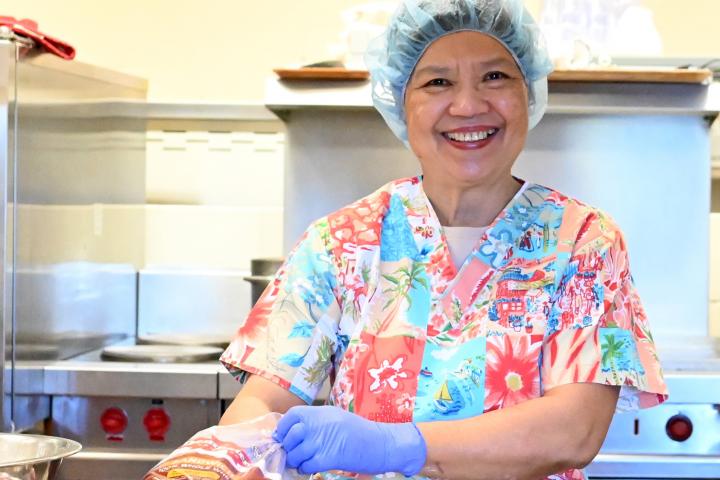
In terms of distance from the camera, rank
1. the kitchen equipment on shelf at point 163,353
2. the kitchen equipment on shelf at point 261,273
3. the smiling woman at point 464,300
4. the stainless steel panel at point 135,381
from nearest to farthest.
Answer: the smiling woman at point 464,300, the stainless steel panel at point 135,381, the kitchen equipment on shelf at point 163,353, the kitchen equipment on shelf at point 261,273

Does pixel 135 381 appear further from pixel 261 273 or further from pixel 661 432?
pixel 661 432

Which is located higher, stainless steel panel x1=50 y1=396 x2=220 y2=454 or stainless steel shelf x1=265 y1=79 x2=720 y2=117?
stainless steel shelf x1=265 y1=79 x2=720 y2=117

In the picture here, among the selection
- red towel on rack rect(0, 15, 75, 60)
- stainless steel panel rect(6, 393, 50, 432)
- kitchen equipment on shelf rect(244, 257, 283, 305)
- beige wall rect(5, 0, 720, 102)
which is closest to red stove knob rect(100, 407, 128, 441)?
stainless steel panel rect(6, 393, 50, 432)

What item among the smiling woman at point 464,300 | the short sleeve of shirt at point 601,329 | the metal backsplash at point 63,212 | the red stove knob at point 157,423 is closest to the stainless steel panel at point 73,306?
the metal backsplash at point 63,212

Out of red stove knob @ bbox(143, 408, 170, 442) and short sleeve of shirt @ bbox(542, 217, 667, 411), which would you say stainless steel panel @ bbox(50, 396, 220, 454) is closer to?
red stove knob @ bbox(143, 408, 170, 442)

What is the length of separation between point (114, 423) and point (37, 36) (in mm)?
783

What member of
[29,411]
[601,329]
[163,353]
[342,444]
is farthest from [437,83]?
[29,411]

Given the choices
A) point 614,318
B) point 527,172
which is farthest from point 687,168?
point 614,318

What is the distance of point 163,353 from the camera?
7.64ft

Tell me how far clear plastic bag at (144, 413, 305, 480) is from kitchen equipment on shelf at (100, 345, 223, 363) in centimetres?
89

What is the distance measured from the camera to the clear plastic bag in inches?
48.4

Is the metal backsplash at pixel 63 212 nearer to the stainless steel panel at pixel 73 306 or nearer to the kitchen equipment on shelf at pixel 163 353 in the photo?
the stainless steel panel at pixel 73 306

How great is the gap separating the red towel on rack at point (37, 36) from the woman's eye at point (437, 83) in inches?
33.6

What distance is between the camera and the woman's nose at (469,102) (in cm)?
166
